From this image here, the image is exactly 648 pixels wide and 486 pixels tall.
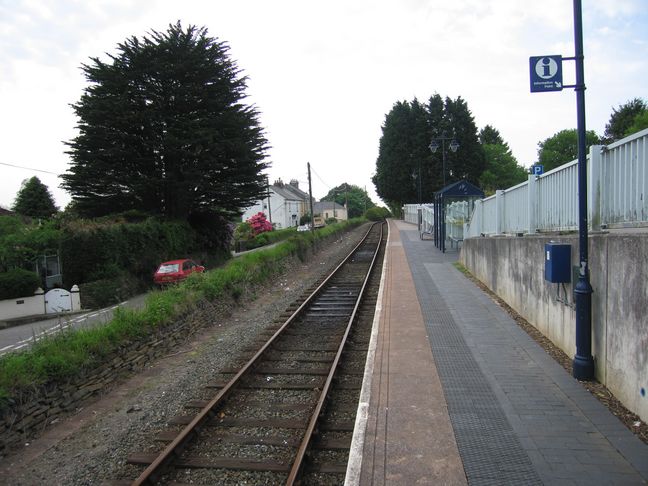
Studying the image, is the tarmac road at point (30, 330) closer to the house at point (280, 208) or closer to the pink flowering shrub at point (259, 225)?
the pink flowering shrub at point (259, 225)

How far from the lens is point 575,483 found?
359 centimetres

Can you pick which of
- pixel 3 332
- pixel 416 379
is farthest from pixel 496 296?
pixel 3 332

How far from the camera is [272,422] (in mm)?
5664

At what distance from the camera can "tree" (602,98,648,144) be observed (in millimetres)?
61250

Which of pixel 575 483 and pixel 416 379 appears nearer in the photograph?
pixel 575 483

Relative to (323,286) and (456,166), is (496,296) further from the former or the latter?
(456,166)

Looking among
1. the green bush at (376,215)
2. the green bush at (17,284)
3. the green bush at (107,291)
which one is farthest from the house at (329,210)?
the green bush at (17,284)

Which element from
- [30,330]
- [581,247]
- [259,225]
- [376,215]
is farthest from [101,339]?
[376,215]

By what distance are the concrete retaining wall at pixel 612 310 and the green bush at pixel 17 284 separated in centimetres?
1886

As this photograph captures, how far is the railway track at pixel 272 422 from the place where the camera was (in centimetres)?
456

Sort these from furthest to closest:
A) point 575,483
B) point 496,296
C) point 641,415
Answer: point 496,296, point 641,415, point 575,483

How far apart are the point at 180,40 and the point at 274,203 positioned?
194 feet

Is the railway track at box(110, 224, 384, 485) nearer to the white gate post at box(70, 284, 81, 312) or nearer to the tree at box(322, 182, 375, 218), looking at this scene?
the white gate post at box(70, 284, 81, 312)

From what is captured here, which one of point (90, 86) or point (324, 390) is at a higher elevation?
point (90, 86)
